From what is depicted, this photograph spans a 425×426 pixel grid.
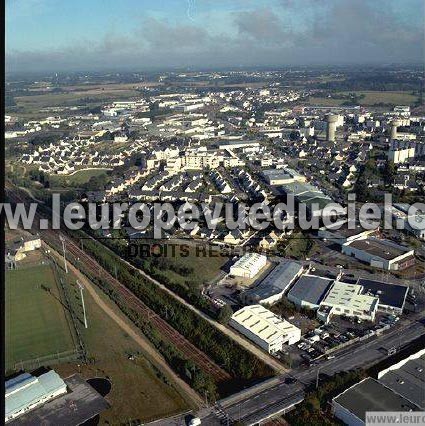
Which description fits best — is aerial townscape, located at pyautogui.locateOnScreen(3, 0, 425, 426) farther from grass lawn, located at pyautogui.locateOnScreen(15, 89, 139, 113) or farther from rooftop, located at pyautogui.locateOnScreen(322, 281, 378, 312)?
grass lawn, located at pyautogui.locateOnScreen(15, 89, 139, 113)

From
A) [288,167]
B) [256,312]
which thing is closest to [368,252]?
[256,312]

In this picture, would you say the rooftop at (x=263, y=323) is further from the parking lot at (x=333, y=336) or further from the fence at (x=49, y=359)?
the fence at (x=49, y=359)

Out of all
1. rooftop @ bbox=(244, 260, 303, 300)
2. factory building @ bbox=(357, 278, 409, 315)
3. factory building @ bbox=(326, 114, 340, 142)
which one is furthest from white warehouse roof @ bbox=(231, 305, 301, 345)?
Result: factory building @ bbox=(326, 114, 340, 142)

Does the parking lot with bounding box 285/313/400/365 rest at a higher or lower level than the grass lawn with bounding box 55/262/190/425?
higher

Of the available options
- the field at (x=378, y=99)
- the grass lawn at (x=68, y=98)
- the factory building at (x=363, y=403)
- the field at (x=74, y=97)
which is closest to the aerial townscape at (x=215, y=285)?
the factory building at (x=363, y=403)

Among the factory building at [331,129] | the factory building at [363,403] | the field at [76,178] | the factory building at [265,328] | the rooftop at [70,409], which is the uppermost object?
the factory building at [331,129]

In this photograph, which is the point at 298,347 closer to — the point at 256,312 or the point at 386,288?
the point at 256,312
